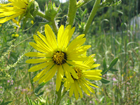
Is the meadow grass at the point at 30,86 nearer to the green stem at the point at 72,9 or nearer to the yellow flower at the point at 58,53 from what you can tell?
the yellow flower at the point at 58,53

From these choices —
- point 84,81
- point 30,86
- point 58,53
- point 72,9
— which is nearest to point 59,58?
point 58,53

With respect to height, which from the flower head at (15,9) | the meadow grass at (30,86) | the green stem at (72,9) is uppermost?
the flower head at (15,9)

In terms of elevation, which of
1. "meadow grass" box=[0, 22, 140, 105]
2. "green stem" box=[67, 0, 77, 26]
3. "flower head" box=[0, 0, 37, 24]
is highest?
"flower head" box=[0, 0, 37, 24]

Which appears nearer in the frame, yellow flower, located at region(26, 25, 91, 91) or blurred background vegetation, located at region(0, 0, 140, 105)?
yellow flower, located at region(26, 25, 91, 91)

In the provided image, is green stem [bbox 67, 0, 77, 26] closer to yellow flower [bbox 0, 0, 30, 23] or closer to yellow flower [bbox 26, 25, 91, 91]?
yellow flower [bbox 26, 25, 91, 91]

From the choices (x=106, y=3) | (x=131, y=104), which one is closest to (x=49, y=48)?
(x=106, y=3)

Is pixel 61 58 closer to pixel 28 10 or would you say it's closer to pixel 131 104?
pixel 28 10

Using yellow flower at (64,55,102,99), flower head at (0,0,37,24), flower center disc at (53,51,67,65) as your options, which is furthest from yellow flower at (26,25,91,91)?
flower head at (0,0,37,24)

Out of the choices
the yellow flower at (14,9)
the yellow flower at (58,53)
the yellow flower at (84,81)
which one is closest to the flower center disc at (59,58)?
the yellow flower at (58,53)

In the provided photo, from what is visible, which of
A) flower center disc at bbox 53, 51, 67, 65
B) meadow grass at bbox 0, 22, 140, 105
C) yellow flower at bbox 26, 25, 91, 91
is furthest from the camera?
meadow grass at bbox 0, 22, 140, 105
